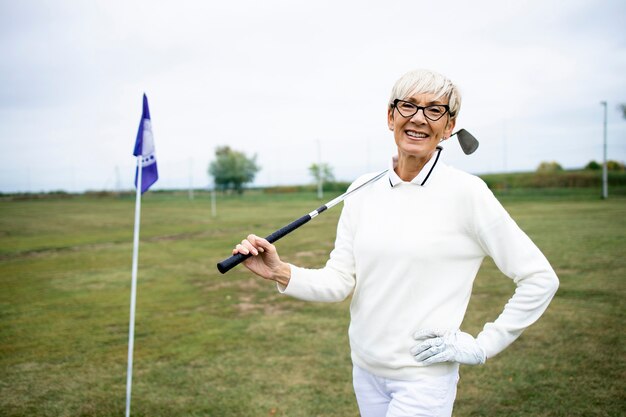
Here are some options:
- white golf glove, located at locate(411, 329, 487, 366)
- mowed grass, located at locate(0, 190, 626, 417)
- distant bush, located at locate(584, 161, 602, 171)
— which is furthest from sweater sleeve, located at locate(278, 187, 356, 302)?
distant bush, located at locate(584, 161, 602, 171)

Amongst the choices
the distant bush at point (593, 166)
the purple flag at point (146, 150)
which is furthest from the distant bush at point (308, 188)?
the purple flag at point (146, 150)

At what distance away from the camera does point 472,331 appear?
22.1ft

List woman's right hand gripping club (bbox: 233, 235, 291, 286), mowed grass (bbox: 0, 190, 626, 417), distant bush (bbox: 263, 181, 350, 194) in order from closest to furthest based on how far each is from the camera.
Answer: woman's right hand gripping club (bbox: 233, 235, 291, 286)
mowed grass (bbox: 0, 190, 626, 417)
distant bush (bbox: 263, 181, 350, 194)

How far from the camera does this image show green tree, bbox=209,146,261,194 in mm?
71875

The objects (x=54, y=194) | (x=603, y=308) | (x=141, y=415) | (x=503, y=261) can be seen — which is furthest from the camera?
(x=54, y=194)

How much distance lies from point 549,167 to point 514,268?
168ft

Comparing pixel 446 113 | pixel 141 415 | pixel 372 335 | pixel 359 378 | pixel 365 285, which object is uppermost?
pixel 446 113

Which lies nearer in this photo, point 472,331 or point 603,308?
point 472,331

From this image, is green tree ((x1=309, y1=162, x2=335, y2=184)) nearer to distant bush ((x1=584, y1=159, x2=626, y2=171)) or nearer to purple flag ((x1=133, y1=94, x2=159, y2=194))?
distant bush ((x1=584, y1=159, x2=626, y2=171))

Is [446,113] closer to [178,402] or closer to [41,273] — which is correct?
[178,402]

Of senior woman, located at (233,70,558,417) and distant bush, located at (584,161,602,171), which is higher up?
distant bush, located at (584,161,602,171)

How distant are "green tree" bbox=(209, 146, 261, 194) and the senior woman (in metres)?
69.2

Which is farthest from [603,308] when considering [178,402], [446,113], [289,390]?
[446,113]

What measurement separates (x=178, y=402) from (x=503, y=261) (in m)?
3.91
